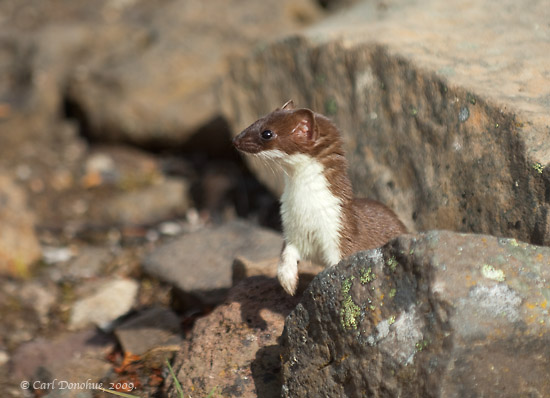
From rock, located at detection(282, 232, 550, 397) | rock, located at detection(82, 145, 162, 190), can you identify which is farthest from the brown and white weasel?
rock, located at detection(82, 145, 162, 190)

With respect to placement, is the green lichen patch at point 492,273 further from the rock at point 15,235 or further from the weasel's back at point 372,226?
the rock at point 15,235

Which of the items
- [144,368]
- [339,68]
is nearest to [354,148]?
[339,68]

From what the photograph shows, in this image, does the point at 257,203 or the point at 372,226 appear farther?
the point at 257,203

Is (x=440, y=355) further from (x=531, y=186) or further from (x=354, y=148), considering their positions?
(x=354, y=148)

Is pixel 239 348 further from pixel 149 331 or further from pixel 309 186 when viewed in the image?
pixel 149 331

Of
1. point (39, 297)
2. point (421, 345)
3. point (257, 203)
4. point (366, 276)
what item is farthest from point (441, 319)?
point (257, 203)
